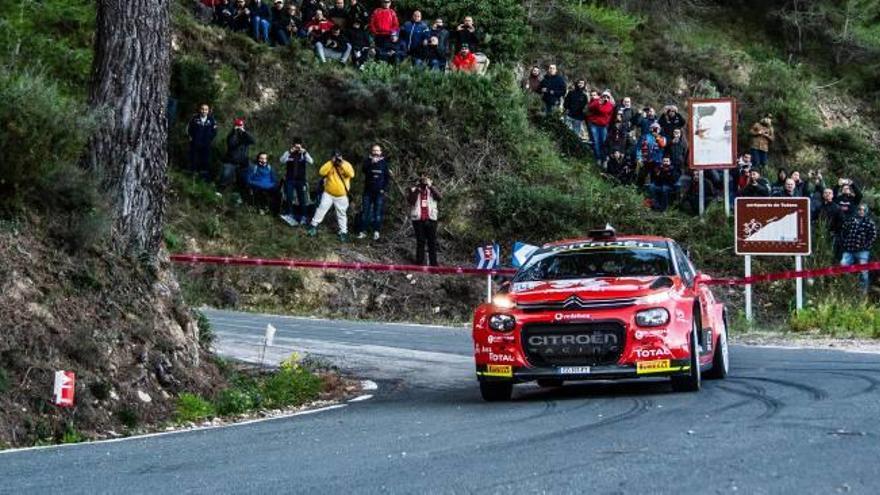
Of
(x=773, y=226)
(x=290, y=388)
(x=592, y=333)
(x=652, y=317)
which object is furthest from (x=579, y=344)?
(x=773, y=226)

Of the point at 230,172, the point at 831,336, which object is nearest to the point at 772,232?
the point at 831,336

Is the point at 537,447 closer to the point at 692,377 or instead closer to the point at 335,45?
the point at 692,377

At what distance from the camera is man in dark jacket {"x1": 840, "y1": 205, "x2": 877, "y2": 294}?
28.7m

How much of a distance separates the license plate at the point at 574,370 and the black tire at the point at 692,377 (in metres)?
0.84

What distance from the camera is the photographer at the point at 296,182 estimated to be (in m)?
31.3

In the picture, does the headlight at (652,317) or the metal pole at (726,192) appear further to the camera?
the metal pole at (726,192)

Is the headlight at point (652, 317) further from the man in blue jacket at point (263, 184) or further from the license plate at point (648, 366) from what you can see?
the man in blue jacket at point (263, 184)

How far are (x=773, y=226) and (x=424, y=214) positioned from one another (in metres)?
Answer: 7.78

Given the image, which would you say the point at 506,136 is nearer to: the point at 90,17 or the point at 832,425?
the point at 90,17

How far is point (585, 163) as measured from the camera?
37219mm

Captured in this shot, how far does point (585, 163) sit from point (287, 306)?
1077 cm

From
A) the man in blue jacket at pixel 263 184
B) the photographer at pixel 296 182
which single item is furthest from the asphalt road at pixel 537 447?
the man in blue jacket at pixel 263 184

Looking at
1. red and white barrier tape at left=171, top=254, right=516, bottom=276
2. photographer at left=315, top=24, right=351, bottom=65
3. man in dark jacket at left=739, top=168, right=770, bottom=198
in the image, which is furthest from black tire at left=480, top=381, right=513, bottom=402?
photographer at left=315, top=24, right=351, bottom=65

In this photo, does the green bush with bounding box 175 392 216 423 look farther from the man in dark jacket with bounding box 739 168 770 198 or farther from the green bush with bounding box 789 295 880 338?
the man in dark jacket with bounding box 739 168 770 198
